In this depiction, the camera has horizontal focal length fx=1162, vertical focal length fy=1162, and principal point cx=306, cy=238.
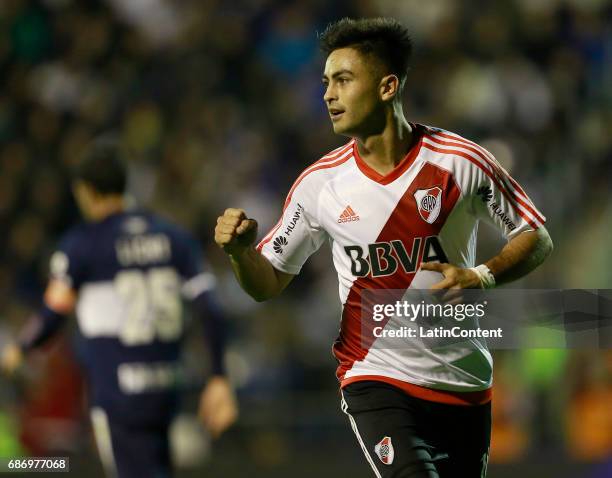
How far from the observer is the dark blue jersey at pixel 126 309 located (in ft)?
21.1

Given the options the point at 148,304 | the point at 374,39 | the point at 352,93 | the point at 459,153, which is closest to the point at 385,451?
the point at 459,153

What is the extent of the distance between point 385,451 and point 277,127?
754 centimetres

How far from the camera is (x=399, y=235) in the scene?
4691 millimetres

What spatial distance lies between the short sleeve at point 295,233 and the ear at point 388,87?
18.9 inches

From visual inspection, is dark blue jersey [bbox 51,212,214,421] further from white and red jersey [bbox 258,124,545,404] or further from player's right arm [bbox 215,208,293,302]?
white and red jersey [bbox 258,124,545,404]

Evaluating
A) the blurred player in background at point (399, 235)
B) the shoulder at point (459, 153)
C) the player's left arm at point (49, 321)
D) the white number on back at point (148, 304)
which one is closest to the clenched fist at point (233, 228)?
the blurred player in background at point (399, 235)

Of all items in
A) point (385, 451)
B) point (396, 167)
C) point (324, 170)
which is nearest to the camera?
point (385, 451)

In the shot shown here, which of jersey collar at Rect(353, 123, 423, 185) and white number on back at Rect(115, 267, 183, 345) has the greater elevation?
jersey collar at Rect(353, 123, 423, 185)

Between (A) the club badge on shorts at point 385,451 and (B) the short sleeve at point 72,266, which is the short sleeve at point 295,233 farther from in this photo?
(B) the short sleeve at point 72,266

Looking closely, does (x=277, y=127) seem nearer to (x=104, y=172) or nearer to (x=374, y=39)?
(x=104, y=172)

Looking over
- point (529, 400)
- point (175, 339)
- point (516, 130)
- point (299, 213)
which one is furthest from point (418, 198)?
point (516, 130)

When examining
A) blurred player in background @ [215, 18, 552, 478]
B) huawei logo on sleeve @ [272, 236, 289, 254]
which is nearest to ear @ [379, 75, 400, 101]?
blurred player in background @ [215, 18, 552, 478]

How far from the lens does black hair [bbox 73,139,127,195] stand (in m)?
6.45

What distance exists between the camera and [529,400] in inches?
377
